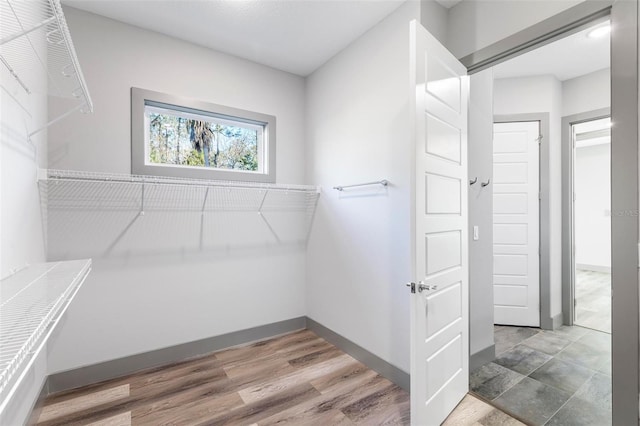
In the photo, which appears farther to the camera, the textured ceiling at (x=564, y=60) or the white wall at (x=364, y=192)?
the textured ceiling at (x=564, y=60)

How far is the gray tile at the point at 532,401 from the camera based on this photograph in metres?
1.85

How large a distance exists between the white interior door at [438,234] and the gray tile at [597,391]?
0.81 m

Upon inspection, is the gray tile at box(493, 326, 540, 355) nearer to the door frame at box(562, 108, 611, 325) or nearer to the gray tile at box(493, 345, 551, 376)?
the gray tile at box(493, 345, 551, 376)

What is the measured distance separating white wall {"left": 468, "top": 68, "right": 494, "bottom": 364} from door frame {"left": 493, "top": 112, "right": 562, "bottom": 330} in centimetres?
111

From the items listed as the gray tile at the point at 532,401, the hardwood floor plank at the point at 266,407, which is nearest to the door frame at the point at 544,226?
the gray tile at the point at 532,401

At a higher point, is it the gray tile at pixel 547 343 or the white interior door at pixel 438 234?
the white interior door at pixel 438 234

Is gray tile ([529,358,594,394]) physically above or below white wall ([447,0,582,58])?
below

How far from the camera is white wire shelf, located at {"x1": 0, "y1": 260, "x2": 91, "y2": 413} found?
67cm

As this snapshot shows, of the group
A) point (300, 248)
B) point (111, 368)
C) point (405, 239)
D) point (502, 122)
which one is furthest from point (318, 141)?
point (111, 368)

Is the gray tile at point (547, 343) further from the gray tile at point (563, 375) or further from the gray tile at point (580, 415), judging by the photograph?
the gray tile at point (580, 415)

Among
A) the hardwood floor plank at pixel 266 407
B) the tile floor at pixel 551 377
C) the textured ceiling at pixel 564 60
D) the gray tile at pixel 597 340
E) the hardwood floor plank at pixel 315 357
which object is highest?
the textured ceiling at pixel 564 60

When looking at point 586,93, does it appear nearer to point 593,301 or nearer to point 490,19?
point 490,19

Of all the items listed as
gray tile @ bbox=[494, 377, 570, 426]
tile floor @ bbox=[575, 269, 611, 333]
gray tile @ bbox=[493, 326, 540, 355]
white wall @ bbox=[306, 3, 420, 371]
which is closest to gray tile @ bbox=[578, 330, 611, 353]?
tile floor @ bbox=[575, 269, 611, 333]

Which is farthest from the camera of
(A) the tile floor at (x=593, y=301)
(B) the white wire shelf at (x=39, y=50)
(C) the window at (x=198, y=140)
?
(A) the tile floor at (x=593, y=301)
